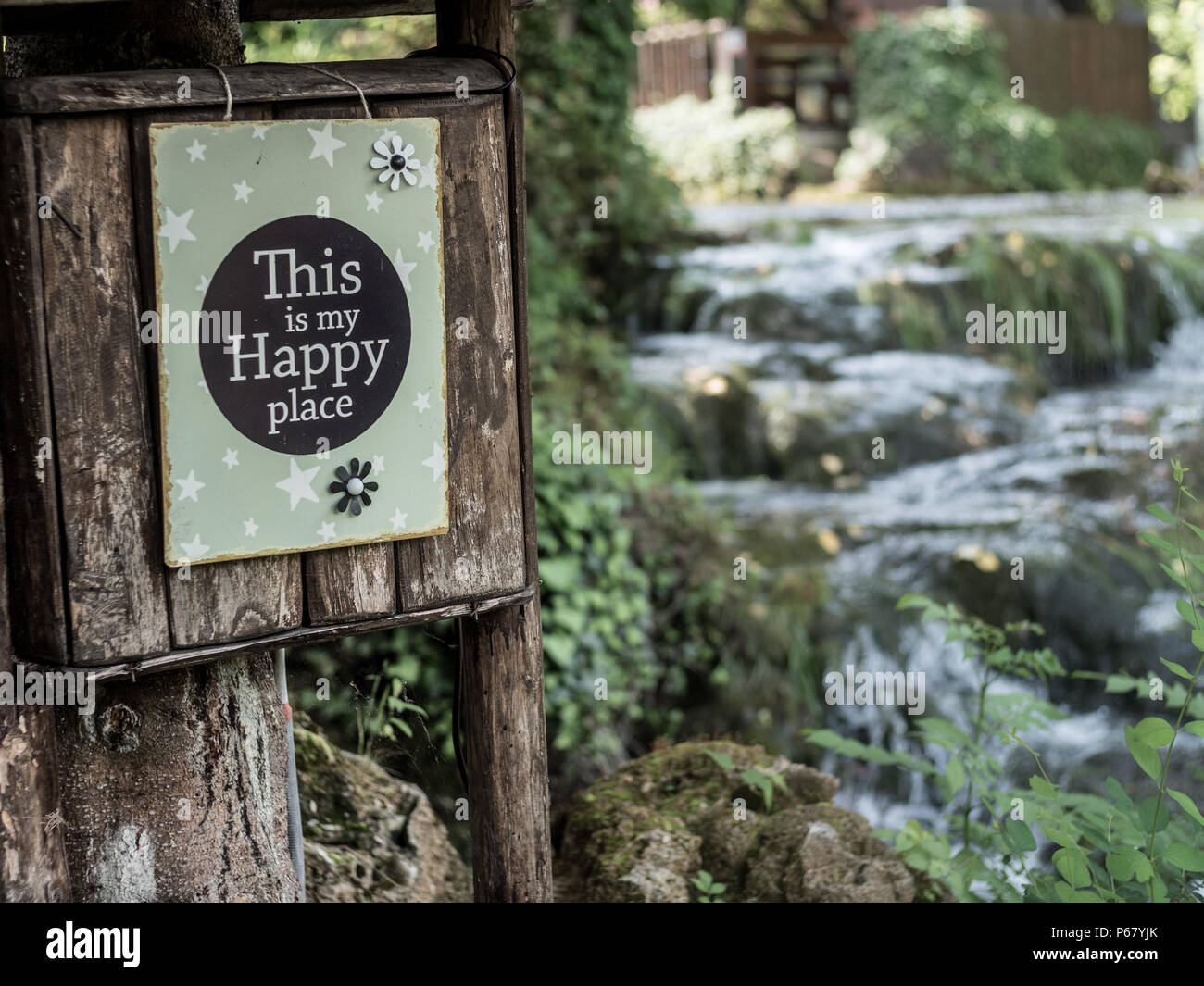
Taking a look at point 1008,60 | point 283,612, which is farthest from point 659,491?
point 1008,60

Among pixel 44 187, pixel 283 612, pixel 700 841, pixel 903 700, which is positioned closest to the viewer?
pixel 44 187

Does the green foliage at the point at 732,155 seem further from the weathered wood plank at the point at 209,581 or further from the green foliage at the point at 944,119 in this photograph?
the weathered wood plank at the point at 209,581

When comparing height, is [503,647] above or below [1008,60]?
below

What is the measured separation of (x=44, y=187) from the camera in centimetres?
181

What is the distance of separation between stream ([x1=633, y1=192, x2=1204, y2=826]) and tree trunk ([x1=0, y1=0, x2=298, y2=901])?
3362mm

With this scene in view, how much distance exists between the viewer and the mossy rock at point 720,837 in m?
3.13

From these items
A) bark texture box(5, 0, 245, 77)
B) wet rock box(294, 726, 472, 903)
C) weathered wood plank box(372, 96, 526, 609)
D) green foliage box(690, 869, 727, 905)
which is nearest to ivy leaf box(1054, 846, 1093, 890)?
green foliage box(690, 869, 727, 905)

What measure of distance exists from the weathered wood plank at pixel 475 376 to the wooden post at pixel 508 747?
7 cm

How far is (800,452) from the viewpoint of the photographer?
770 centimetres

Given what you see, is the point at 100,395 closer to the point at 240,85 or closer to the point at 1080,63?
the point at 240,85

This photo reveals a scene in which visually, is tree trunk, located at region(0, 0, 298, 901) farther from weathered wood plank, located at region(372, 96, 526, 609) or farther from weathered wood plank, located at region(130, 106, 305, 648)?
weathered wood plank, located at region(372, 96, 526, 609)

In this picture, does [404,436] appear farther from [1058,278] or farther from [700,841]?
[1058,278]

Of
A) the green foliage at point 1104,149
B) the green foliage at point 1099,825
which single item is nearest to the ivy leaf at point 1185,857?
the green foliage at point 1099,825

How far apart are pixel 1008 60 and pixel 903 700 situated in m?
17.4
